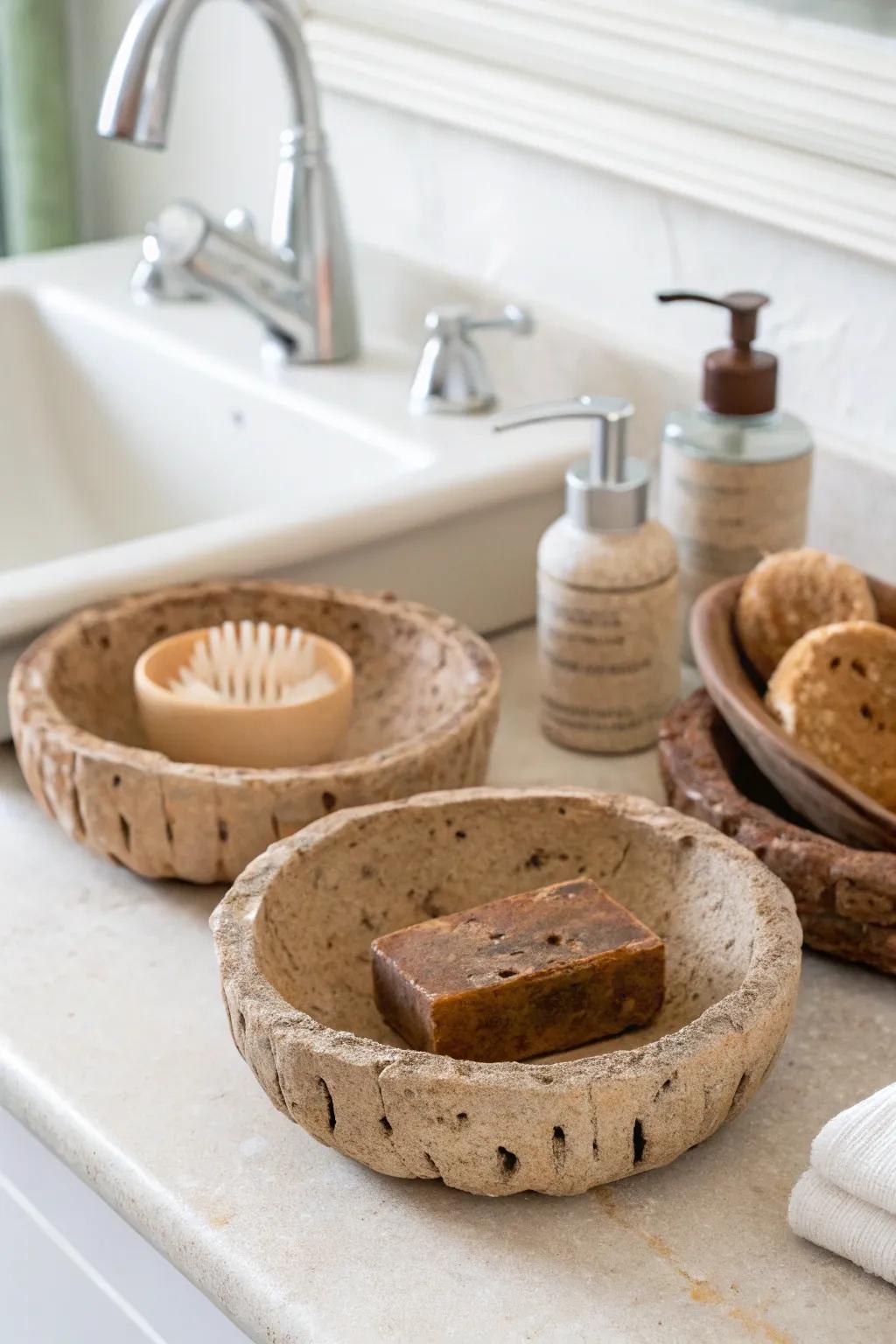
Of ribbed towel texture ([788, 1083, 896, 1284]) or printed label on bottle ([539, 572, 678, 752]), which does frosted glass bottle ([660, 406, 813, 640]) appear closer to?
printed label on bottle ([539, 572, 678, 752])

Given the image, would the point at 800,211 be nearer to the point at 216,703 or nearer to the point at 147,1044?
the point at 216,703

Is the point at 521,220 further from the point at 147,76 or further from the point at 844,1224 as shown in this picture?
the point at 844,1224

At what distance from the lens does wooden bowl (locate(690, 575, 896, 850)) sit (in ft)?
2.20

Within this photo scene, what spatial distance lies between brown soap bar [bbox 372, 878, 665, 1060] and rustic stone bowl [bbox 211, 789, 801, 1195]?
15 millimetres

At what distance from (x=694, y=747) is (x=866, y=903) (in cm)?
12

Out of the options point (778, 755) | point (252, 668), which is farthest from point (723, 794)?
point (252, 668)

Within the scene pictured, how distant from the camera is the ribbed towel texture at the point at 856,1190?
52 cm

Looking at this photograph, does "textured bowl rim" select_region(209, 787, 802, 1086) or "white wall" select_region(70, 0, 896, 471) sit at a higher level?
"white wall" select_region(70, 0, 896, 471)

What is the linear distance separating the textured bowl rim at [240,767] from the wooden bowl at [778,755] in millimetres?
102

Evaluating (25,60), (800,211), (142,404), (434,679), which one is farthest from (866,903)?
(25,60)

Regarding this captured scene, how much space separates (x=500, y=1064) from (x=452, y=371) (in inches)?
24.4

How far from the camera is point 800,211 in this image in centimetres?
90

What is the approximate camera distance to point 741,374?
32.4 inches

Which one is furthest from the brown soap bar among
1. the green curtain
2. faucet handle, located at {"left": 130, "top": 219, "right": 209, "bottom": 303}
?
the green curtain
